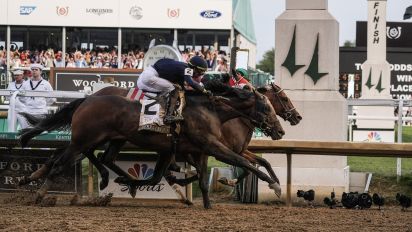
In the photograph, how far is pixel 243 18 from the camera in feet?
127

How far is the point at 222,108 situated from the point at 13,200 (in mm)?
Result: 3187

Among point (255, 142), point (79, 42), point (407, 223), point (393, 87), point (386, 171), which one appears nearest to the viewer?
point (407, 223)

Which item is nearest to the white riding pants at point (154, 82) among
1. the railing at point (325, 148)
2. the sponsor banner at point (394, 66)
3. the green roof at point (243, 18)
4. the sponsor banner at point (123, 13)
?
the railing at point (325, 148)

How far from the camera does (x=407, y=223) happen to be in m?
11.8

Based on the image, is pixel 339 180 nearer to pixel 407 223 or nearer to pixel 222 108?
pixel 222 108

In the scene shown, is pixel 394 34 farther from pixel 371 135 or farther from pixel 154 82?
pixel 154 82

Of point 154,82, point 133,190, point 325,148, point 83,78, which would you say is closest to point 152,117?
point 154,82

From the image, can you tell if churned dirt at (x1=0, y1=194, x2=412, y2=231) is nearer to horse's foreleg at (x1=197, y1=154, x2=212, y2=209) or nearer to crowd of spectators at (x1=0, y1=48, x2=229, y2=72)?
horse's foreleg at (x1=197, y1=154, x2=212, y2=209)

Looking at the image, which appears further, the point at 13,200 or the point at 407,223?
the point at 13,200

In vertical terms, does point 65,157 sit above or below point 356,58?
below

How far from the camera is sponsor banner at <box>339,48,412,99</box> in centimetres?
3653

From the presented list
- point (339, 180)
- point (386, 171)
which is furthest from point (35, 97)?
point (386, 171)

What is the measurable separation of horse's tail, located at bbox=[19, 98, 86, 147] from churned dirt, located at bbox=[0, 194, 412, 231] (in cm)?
90

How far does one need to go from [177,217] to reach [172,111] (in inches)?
70.5
